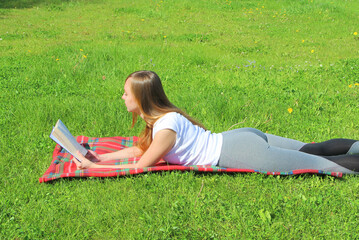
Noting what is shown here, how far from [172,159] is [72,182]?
93cm

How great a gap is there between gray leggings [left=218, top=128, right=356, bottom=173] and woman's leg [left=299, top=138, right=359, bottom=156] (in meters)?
0.20

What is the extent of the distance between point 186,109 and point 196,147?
57.4 inches

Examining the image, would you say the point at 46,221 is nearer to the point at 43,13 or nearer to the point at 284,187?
the point at 284,187

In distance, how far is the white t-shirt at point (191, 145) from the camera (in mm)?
3232

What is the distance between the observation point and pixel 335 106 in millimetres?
4848

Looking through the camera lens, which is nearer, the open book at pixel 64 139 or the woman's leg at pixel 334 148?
the open book at pixel 64 139

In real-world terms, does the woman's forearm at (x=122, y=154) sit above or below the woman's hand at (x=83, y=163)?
below

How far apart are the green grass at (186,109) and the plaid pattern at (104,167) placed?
0.07 meters

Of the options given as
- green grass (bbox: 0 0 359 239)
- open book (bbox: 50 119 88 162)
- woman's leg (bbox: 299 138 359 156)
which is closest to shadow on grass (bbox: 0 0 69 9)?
green grass (bbox: 0 0 359 239)

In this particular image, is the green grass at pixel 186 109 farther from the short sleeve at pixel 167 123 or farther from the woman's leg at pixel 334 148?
the short sleeve at pixel 167 123

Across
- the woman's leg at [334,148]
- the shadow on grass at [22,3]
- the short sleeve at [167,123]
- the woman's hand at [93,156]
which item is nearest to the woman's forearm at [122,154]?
the woman's hand at [93,156]

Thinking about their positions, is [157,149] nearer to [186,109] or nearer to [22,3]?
[186,109]

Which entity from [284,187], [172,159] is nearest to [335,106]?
[284,187]

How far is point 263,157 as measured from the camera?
3.27 m
